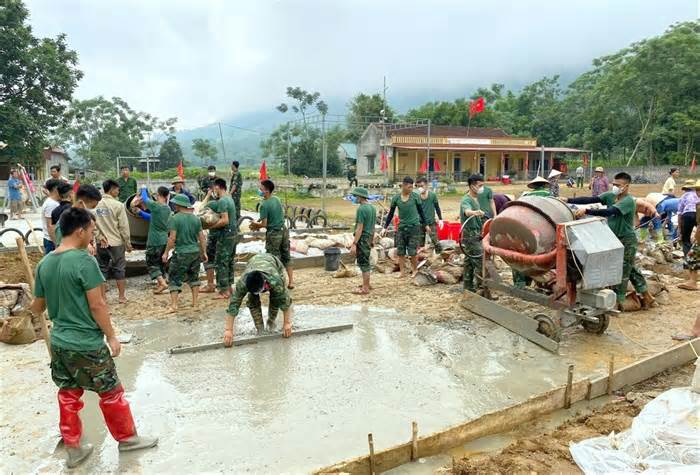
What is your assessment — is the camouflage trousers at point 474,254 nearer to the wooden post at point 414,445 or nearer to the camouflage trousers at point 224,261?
the camouflage trousers at point 224,261

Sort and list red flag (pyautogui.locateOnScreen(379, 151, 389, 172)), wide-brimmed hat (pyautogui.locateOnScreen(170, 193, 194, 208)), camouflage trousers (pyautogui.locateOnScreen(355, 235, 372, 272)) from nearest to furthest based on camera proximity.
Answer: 1. wide-brimmed hat (pyautogui.locateOnScreen(170, 193, 194, 208))
2. camouflage trousers (pyautogui.locateOnScreen(355, 235, 372, 272))
3. red flag (pyautogui.locateOnScreen(379, 151, 389, 172))

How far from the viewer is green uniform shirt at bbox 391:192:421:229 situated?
9.08m

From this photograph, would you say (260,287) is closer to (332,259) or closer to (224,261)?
(224,261)

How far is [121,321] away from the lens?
23.1 feet

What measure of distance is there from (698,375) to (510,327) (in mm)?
2543

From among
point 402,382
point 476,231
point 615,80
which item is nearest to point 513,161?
point 615,80

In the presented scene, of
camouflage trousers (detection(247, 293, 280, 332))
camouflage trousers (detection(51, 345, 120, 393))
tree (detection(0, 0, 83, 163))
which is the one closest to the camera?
camouflage trousers (detection(51, 345, 120, 393))

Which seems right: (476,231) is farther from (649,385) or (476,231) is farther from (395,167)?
(395,167)

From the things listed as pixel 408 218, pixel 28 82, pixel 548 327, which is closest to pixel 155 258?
pixel 408 218

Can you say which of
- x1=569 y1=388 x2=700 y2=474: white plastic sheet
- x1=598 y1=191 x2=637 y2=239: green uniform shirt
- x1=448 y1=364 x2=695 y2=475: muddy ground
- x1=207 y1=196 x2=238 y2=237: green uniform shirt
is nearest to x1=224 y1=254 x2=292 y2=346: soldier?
x1=207 y1=196 x2=238 y2=237: green uniform shirt

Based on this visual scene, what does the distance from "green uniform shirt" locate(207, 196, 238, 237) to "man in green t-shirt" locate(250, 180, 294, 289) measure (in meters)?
0.34

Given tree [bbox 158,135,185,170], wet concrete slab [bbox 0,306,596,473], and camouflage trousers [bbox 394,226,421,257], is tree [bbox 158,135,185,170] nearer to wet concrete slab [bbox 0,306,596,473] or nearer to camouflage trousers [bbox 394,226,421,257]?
camouflage trousers [bbox 394,226,421,257]

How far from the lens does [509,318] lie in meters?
6.68

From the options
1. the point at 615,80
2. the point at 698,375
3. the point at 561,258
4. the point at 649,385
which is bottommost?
the point at 649,385
